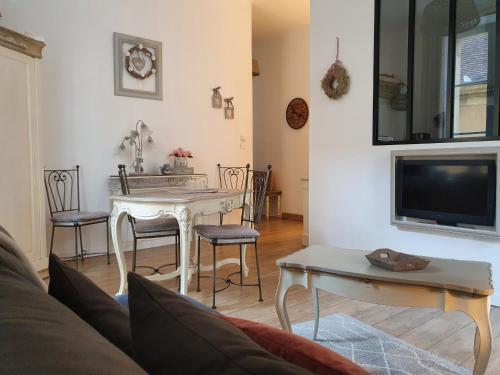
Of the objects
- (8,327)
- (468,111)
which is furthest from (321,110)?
(8,327)

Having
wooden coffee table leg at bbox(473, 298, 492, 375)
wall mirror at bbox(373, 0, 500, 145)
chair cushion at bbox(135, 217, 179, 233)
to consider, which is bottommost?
wooden coffee table leg at bbox(473, 298, 492, 375)

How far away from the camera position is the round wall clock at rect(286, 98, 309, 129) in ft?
22.5

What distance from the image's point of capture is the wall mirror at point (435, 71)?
294cm

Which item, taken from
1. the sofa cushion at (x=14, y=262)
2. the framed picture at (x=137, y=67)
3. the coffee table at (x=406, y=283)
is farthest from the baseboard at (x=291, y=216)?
the sofa cushion at (x=14, y=262)

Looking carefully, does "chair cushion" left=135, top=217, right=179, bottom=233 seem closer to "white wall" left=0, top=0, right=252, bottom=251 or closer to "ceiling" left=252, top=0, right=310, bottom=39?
"white wall" left=0, top=0, right=252, bottom=251

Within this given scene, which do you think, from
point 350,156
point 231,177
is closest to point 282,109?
point 231,177

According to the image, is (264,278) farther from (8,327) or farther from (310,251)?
(8,327)

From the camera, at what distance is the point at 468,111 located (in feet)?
10.1

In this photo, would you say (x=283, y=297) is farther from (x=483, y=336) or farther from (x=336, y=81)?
(x=336, y=81)

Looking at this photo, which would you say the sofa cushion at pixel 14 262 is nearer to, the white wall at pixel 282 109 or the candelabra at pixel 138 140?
the candelabra at pixel 138 140

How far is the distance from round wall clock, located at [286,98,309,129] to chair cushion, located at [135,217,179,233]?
424 centimetres

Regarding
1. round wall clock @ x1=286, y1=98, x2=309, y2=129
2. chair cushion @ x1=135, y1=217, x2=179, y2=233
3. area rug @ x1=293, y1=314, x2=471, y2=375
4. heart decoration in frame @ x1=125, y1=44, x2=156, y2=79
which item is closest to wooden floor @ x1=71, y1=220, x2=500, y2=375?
area rug @ x1=293, y1=314, x2=471, y2=375

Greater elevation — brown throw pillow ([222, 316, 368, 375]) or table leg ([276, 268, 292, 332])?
brown throw pillow ([222, 316, 368, 375])

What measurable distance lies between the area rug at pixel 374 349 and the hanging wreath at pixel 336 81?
215 centimetres
